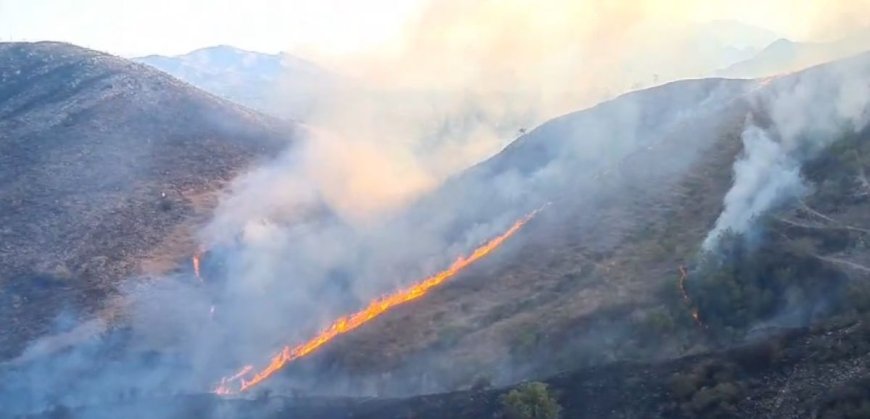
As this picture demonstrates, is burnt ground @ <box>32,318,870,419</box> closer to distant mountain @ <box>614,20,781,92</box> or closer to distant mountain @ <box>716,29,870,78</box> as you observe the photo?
distant mountain @ <box>716,29,870,78</box>

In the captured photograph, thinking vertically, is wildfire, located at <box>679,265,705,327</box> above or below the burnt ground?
above

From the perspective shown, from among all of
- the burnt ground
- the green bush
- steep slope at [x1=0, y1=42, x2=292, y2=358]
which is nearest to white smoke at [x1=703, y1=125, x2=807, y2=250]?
the burnt ground

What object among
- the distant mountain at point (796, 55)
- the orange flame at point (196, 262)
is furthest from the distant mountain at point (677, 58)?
the orange flame at point (196, 262)

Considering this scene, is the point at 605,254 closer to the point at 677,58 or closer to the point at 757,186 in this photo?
the point at 757,186

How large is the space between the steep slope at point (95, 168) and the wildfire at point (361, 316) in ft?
52.9

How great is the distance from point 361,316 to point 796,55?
265 feet

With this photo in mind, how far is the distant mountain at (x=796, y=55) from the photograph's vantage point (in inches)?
3374

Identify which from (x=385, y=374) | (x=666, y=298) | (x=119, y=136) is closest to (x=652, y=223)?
(x=666, y=298)

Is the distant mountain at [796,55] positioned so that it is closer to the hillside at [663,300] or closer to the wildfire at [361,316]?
the hillside at [663,300]

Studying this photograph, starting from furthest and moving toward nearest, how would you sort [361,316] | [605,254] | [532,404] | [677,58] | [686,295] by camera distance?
[677,58] < [361,316] < [605,254] < [686,295] < [532,404]

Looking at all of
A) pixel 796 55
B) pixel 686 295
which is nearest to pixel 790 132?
pixel 686 295

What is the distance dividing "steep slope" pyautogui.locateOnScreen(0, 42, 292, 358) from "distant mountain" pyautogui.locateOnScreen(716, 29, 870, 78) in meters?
55.4

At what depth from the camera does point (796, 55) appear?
11769 cm

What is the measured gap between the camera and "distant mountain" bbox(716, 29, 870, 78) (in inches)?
3374
